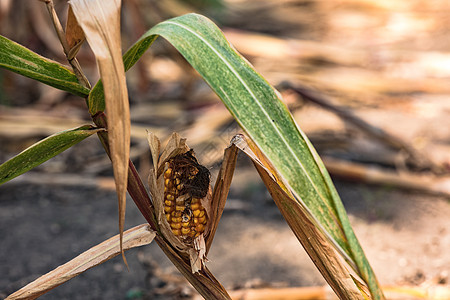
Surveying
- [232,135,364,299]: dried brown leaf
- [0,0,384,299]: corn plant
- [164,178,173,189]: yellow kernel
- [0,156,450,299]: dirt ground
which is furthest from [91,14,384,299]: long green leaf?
[0,156,450,299]: dirt ground

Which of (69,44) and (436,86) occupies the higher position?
(69,44)

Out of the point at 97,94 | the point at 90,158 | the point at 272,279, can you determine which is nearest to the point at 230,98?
the point at 97,94

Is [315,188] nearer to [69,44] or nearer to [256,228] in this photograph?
[69,44]

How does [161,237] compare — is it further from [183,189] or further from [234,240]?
[234,240]

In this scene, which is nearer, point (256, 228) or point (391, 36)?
point (256, 228)

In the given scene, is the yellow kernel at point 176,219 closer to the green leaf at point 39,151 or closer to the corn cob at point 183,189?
the corn cob at point 183,189

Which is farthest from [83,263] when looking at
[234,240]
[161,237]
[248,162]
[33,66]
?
[248,162]
